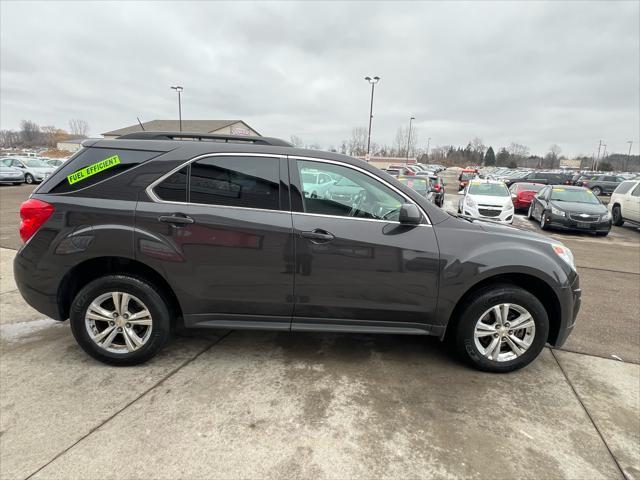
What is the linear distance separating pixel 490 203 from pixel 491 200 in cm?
28

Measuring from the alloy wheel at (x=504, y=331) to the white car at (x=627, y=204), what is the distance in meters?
12.3

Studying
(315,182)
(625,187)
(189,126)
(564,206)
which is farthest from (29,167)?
(189,126)

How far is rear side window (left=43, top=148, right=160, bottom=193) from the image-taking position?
3.08 meters

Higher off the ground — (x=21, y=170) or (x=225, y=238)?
(x=225, y=238)

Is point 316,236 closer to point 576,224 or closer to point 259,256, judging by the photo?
point 259,256

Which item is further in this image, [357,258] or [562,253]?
[562,253]

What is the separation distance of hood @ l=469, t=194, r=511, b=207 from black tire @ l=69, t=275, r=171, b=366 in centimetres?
1092

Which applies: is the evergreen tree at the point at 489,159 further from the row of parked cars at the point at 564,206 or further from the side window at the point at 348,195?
the side window at the point at 348,195

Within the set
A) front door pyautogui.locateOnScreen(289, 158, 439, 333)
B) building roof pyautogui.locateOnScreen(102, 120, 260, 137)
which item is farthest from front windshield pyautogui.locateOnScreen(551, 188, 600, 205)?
building roof pyautogui.locateOnScreen(102, 120, 260, 137)

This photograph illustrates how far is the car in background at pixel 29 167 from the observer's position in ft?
70.5

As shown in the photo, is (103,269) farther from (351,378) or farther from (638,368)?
(638,368)

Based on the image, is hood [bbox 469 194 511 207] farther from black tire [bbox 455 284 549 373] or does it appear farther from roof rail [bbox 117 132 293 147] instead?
roof rail [bbox 117 132 293 147]

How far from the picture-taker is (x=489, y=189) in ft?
43.4

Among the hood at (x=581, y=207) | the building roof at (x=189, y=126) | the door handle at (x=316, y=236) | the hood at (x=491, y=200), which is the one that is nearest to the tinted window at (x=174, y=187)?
the door handle at (x=316, y=236)
